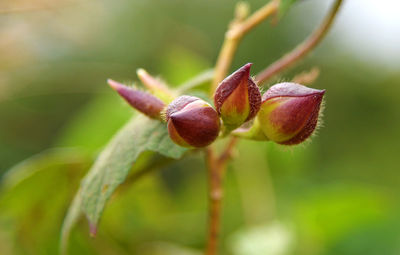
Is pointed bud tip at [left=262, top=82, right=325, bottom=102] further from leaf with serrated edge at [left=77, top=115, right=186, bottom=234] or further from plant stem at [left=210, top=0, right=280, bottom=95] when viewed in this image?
plant stem at [left=210, top=0, right=280, bottom=95]

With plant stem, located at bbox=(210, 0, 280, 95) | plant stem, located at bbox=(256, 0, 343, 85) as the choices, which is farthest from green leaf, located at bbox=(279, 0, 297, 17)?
plant stem, located at bbox=(210, 0, 280, 95)

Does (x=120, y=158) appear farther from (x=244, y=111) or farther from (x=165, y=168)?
(x=165, y=168)

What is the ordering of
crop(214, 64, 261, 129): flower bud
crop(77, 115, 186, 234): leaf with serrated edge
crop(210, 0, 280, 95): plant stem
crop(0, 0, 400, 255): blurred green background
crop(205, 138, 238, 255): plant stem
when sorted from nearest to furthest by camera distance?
crop(214, 64, 261, 129): flower bud < crop(77, 115, 186, 234): leaf with serrated edge < crop(205, 138, 238, 255): plant stem < crop(210, 0, 280, 95): plant stem < crop(0, 0, 400, 255): blurred green background

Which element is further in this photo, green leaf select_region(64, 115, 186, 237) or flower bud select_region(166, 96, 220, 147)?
green leaf select_region(64, 115, 186, 237)

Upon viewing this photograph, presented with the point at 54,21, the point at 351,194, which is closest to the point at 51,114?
the point at 54,21

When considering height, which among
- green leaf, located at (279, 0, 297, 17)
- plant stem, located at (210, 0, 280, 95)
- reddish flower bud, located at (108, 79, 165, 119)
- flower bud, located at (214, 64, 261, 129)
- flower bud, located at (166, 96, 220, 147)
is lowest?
flower bud, located at (166, 96, 220, 147)

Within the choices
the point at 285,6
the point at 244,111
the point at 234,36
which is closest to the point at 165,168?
the point at 234,36

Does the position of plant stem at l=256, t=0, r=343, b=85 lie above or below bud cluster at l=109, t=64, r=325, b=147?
above

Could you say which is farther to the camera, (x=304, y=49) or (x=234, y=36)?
(x=234, y=36)

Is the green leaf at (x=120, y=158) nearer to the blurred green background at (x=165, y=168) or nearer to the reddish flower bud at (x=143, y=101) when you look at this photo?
the reddish flower bud at (x=143, y=101)
